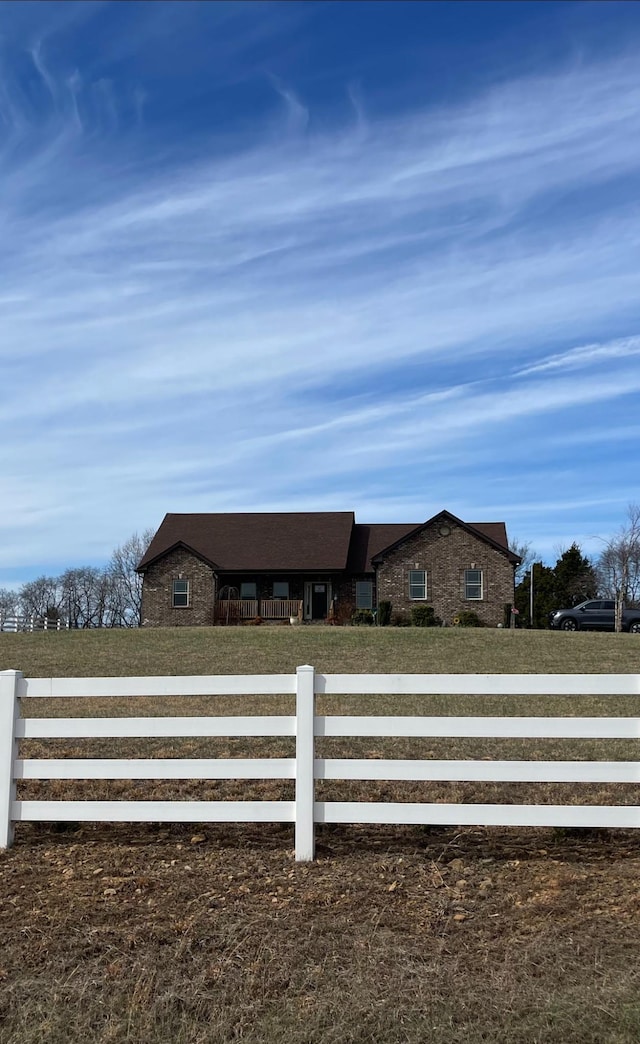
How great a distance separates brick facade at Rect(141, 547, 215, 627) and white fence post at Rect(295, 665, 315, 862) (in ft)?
119

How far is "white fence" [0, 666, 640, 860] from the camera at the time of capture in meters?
6.26

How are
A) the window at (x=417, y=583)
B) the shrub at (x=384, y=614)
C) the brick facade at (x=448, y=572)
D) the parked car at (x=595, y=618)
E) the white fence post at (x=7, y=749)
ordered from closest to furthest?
1. the white fence post at (x=7, y=749)
2. the parked car at (x=595, y=618)
3. the shrub at (x=384, y=614)
4. the brick facade at (x=448, y=572)
5. the window at (x=417, y=583)

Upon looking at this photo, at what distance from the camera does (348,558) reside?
1724 inches

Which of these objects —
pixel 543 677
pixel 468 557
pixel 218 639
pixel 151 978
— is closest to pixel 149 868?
pixel 151 978

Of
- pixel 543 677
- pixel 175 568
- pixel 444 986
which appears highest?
pixel 175 568

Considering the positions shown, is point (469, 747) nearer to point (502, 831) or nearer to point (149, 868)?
point (502, 831)

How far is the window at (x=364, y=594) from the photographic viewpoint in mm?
43344

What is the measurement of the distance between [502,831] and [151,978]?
139 inches

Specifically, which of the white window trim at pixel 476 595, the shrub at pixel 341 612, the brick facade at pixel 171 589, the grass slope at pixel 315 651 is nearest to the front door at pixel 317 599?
the shrub at pixel 341 612

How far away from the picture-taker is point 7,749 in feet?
21.5

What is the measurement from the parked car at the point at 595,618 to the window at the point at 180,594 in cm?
1693

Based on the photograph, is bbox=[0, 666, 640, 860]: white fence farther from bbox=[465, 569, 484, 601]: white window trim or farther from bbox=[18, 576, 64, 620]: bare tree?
bbox=[18, 576, 64, 620]: bare tree

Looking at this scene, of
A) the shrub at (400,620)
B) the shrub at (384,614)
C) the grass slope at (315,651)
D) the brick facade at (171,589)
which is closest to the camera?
the grass slope at (315,651)

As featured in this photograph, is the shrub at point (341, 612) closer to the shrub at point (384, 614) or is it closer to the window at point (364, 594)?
the window at point (364, 594)
